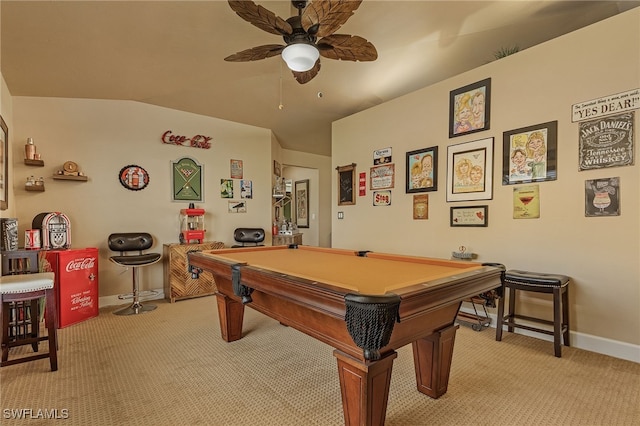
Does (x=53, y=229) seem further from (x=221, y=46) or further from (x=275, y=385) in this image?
(x=275, y=385)

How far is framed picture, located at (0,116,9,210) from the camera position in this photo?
288 cm

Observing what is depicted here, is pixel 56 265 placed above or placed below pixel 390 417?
above

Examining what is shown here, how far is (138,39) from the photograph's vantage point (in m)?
2.75

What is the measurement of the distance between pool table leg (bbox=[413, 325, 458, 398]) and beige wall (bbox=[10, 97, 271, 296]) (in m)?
3.82

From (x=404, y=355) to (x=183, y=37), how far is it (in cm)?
353

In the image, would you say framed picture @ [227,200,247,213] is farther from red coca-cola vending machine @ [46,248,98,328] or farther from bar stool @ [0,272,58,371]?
bar stool @ [0,272,58,371]

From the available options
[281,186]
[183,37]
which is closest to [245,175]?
[281,186]

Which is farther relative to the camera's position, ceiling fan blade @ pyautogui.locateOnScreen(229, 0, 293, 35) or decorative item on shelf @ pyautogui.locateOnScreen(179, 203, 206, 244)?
decorative item on shelf @ pyautogui.locateOnScreen(179, 203, 206, 244)

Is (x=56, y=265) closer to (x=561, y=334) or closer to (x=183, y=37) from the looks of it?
(x=183, y=37)

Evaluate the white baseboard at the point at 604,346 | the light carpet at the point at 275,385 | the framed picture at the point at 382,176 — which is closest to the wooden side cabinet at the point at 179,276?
the light carpet at the point at 275,385

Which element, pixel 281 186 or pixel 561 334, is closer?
pixel 561 334

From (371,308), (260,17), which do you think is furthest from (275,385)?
(260,17)

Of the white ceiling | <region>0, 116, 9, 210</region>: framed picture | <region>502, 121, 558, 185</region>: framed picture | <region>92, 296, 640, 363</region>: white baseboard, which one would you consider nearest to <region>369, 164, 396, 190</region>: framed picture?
the white ceiling

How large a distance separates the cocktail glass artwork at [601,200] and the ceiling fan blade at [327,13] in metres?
2.47
